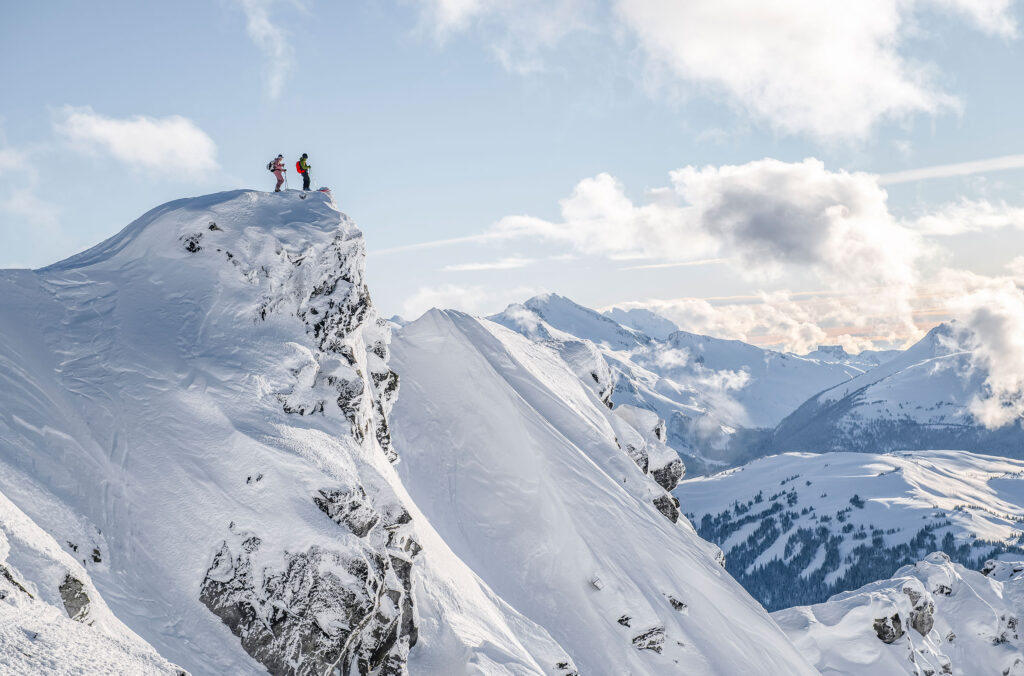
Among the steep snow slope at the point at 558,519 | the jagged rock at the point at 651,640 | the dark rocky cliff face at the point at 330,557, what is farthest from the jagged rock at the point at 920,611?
the dark rocky cliff face at the point at 330,557

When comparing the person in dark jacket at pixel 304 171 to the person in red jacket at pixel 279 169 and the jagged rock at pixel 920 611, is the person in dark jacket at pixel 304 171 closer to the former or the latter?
the person in red jacket at pixel 279 169

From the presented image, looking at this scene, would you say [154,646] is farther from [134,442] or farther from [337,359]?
[337,359]

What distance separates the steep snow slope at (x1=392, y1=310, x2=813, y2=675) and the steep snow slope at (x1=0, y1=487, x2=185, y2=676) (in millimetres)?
31040

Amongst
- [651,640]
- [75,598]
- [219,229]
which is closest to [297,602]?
[75,598]

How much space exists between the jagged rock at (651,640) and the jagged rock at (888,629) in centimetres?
6108

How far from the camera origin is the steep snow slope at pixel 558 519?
50656 millimetres

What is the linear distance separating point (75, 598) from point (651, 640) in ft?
133

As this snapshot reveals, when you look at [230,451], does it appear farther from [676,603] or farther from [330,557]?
[676,603]

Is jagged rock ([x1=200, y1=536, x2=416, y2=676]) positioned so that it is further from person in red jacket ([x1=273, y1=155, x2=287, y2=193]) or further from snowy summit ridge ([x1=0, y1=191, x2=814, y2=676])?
person in red jacket ([x1=273, y1=155, x2=287, y2=193])

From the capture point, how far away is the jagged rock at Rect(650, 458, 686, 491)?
75625 millimetres

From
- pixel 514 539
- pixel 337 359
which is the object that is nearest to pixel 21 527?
pixel 337 359

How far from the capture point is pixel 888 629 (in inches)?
3772

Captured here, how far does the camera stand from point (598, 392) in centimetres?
7988

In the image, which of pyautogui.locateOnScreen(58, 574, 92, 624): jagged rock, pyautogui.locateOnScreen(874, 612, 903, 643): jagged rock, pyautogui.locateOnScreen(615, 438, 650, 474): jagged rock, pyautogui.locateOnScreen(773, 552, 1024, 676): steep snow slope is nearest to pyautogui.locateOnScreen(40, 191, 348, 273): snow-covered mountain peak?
pyautogui.locateOnScreen(58, 574, 92, 624): jagged rock
